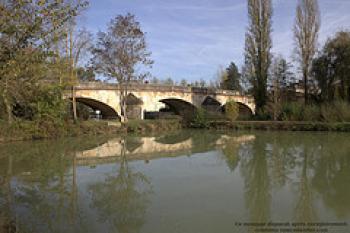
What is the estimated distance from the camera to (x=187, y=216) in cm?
465

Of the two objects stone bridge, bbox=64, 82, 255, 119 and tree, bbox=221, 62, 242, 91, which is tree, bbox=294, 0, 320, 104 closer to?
stone bridge, bbox=64, 82, 255, 119

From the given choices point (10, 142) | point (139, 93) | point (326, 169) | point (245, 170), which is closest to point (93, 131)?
point (10, 142)

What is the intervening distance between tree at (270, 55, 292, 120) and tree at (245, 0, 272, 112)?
1318 mm

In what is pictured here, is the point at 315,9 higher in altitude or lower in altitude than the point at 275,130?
higher

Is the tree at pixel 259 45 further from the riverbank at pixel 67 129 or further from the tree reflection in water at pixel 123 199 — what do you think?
the tree reflection in water at pixel 123 199

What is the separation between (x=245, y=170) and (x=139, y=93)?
23881 millimetres

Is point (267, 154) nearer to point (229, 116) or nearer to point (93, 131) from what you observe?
point (93, 131)

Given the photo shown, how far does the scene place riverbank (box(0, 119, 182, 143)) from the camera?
16.3m

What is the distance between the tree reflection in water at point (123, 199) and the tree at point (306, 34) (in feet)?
77.6

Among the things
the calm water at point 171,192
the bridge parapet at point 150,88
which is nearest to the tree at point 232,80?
the bridge parapet at point 150,88

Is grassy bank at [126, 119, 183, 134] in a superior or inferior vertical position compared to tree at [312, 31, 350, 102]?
inferior

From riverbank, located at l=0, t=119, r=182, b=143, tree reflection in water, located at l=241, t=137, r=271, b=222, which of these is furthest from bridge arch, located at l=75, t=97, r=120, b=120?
tree reflection in water, located at l=241, t=137, r=271, b=222

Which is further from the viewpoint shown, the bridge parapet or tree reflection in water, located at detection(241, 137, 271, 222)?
the bridge parapet

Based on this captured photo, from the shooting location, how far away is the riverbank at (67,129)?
16.3 metres
